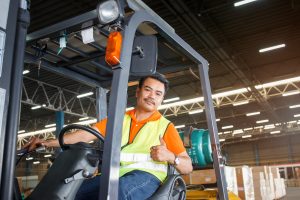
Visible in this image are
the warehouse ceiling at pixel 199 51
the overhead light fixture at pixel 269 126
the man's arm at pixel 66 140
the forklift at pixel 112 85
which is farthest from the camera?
the overhead light fixture at pixel 269 126

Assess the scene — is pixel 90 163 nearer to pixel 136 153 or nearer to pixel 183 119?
pixel 136 153

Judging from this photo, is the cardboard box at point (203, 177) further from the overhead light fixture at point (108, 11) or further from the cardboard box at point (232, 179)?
the overhead light fixture at point (108, 11)

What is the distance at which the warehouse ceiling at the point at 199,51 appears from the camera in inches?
106

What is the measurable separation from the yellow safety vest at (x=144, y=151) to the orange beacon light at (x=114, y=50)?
2.74ft

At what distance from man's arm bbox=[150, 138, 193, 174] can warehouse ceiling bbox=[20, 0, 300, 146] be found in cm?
85

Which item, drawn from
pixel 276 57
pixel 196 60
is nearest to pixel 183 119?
pixel 276 57

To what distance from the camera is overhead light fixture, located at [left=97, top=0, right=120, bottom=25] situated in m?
1.75

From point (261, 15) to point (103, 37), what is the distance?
837cm

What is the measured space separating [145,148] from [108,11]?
1.04 m

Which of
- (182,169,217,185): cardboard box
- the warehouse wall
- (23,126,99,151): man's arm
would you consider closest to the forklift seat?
(23,126,99,151): man's arm

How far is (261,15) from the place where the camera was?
966 cm

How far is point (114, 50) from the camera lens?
5.55ft

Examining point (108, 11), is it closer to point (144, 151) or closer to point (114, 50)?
point (114, 50)

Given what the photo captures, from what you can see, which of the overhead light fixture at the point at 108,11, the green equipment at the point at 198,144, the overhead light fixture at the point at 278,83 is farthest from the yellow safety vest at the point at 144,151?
the overhead light fixture at the point at 278,83
